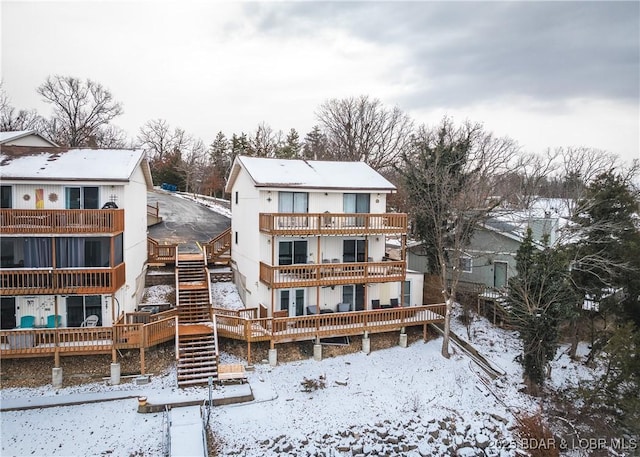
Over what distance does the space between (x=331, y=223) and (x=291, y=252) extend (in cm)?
274

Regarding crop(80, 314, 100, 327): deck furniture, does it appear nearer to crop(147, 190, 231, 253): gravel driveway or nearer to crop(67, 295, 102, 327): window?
crop(67, 295, 102, 327): window

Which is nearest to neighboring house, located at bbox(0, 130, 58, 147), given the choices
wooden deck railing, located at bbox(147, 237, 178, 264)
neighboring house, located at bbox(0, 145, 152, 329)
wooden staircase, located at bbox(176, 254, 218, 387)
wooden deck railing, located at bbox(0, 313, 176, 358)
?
neighboring house, located at bbox(0, 145, 152, 329)

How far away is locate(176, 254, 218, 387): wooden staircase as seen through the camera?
55.9ft

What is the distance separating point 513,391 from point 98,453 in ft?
55.5

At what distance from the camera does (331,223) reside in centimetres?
2064

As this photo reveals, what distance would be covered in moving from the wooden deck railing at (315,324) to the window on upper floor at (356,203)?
568cm

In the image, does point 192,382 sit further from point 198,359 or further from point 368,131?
point 368,131

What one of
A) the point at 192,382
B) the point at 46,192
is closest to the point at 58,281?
the point at 46,192

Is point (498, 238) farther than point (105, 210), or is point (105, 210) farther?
point (498, 238)

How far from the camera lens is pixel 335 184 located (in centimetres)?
2189

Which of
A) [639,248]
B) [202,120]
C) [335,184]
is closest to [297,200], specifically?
[335,184]

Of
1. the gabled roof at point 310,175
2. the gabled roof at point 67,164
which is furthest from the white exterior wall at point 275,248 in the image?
the gabled roof at point 67,164

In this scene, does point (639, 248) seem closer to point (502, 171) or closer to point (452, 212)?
point (452, 212)

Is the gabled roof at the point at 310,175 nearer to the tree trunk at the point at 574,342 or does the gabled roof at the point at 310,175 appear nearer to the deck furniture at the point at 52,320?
the deck furniture at the point at 52,320
